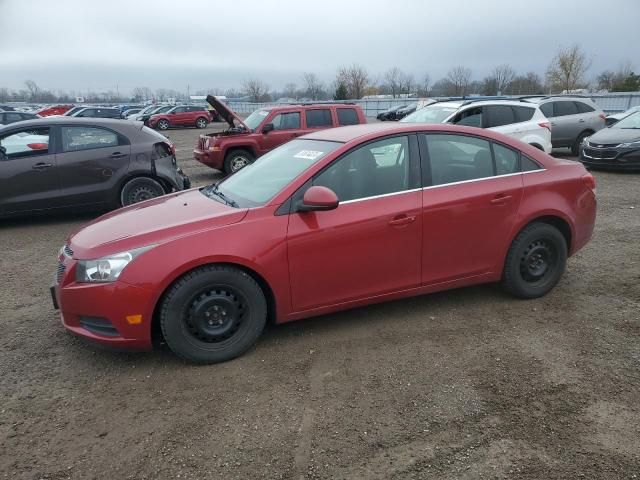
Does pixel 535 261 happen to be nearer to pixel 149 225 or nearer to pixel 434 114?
pixel 149 225

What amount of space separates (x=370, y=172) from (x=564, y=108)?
12.2 metres

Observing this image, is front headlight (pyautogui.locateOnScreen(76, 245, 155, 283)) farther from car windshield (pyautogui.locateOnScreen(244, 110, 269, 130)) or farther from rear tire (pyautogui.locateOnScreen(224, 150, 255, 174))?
car windshield (pyautogui.locateOnScreen(244, 110, 269, 130))

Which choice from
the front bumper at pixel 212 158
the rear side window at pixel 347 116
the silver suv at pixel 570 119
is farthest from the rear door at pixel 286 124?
the silver suv at pixel 570 119

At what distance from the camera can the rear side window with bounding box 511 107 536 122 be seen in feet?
35.9

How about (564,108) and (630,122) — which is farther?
(564,108)

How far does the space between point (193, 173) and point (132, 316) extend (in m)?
10.2

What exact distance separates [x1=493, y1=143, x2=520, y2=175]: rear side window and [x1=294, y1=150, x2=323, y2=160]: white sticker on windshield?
160cm

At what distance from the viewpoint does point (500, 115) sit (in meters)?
10.8

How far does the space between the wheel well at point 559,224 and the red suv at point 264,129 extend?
764 centimetres

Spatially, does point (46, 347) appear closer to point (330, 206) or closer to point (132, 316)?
point (132, 316)

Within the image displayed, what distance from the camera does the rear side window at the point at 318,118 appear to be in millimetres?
11703

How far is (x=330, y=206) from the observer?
3434 mm

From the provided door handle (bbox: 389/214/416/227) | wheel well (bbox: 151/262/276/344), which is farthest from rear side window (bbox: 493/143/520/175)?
wheel well (bbox: 151/262/276/344)

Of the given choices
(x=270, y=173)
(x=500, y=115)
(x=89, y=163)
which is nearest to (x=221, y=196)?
(x=270, y=173)
